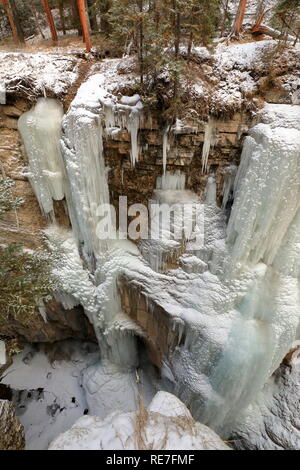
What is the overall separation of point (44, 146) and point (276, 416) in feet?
33.9

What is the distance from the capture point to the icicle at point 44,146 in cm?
668

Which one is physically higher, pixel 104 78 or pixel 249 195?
pixel 104 78

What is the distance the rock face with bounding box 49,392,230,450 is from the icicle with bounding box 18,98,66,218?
5.92m

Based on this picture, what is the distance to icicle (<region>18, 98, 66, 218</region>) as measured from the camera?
21.9 ft

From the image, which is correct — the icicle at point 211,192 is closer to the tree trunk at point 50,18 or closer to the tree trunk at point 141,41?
the tree trunk at point 141,41

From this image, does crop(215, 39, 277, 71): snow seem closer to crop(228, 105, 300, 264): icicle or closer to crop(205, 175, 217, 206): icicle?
crop(228, 105, 300, 264): icicle

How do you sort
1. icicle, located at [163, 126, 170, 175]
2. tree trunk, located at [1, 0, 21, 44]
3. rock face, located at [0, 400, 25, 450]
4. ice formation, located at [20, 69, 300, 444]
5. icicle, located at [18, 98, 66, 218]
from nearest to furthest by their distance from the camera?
rock face, located at [0, 400, 25, 450]
ice formation, located at [20, 69, 300, 444]
icicle, located at [163, 126, 170, 175]
icicle, located at [18, 98, 66, 218]
tree trunk, located at [1, 0, 21, 44]

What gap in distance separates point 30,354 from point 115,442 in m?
8.44

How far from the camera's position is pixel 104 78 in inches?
269

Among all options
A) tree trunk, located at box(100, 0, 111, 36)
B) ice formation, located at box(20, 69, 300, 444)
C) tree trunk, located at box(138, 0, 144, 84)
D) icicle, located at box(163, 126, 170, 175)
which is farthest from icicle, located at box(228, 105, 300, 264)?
tree trunk, located at box(100, 0, 111, 36)

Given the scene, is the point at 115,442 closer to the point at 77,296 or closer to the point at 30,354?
the point at 77,296

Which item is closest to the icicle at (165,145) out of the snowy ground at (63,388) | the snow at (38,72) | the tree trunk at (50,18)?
the snow at (38,72)
